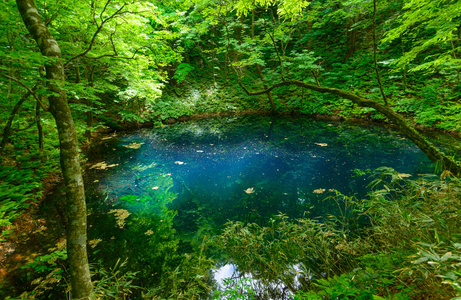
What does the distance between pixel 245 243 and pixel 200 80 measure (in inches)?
612

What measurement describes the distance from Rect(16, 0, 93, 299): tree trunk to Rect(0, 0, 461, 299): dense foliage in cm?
14

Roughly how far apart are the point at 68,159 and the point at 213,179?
13.1 feet

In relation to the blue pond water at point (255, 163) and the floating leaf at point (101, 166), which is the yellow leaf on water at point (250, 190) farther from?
the floating leaf at point (101, 166)

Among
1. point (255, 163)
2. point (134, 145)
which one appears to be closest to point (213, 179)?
point (255, 163)

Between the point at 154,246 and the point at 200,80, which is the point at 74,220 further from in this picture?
the point at 200,80

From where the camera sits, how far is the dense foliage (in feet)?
5.68

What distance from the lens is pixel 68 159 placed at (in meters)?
1.95

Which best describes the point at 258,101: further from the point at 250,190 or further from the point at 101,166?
the point at 101,166

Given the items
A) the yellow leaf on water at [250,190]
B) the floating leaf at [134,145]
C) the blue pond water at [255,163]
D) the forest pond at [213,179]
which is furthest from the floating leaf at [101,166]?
the yellow leaf on water at [250,190]

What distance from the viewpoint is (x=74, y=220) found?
193 centimetres

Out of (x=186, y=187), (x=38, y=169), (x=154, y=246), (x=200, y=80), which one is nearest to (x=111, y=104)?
(x=200, y=80)

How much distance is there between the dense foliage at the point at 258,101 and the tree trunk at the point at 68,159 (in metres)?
0.14

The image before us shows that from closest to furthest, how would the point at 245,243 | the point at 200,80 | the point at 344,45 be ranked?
1. the point at 245,243
2. the point at 344,45
3. the point at 200,80

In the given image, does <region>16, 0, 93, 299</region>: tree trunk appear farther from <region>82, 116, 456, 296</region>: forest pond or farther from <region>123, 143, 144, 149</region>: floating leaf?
<region>123, 143, 144, 149</region>: floating leaf
